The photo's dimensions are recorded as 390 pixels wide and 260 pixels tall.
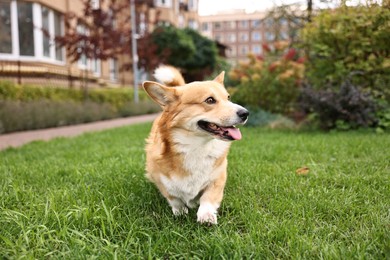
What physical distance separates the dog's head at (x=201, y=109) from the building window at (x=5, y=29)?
1123 cm

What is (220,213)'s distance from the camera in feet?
8.27

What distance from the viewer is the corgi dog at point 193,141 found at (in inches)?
96.5

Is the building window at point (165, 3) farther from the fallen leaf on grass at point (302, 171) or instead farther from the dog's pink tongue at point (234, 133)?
the dog's pink tongue at point (234, 133)

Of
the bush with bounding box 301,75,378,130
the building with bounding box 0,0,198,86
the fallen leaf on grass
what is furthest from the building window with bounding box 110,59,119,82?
the fallen leaf on grass

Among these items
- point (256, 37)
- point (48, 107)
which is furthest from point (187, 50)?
point (256, 37)

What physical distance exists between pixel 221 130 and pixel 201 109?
0.69ft

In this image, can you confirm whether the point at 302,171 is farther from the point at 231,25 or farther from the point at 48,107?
the point at 231,25

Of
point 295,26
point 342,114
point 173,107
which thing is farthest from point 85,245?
point 295,26

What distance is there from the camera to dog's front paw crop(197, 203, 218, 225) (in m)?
2.22

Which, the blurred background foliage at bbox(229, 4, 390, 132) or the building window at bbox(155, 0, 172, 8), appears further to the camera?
the building window at bbox(155, 0, 172, 8)

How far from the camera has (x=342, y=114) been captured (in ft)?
20.5

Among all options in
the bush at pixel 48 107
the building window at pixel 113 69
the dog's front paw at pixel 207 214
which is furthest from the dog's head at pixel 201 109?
the building window at pixel 113 69

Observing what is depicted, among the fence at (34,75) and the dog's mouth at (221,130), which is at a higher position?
the fence at (34,75)

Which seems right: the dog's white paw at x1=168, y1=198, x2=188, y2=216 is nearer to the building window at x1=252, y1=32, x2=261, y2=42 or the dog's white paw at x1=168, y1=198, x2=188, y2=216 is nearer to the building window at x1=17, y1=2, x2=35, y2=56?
the building window at x1=17, y1=2, x2=35, y2=56
